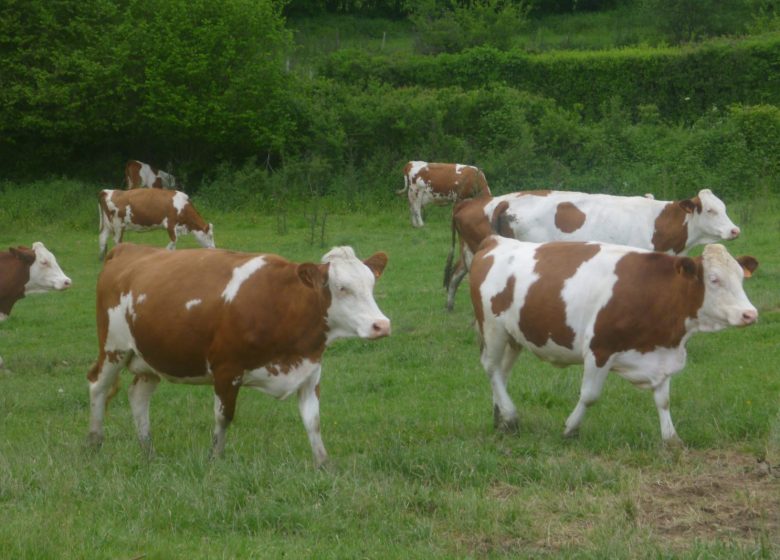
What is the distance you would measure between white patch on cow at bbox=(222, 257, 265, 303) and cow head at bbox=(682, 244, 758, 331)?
333cm

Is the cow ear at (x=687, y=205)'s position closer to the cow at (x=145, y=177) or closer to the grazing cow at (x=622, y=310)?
the grazing cow at (x=622, y=310)

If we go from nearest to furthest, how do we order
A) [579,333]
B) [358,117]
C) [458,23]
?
[579,333]
[358,117]
[458,23]

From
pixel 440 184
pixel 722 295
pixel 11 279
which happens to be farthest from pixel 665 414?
pixel 440 184

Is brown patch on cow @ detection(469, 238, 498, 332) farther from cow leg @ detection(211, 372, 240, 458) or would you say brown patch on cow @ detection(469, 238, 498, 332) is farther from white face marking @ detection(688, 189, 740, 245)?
white face marking @ detection(688, 189, 740, 245)

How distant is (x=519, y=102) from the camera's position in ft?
107

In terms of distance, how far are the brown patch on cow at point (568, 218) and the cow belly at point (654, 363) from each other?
600 cm

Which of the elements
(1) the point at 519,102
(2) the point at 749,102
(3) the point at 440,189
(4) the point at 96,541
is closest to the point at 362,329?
(4) the point at 96,541

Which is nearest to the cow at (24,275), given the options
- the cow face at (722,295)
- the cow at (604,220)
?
the cow at (604,220)

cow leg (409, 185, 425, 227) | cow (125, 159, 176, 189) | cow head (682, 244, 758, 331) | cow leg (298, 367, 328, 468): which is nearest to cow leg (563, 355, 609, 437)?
cow head (682, 244, 758, 331)

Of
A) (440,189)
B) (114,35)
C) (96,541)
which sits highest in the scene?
(96,541)

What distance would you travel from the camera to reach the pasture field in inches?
223

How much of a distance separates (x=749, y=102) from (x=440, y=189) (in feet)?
46.1

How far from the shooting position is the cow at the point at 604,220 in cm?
1398

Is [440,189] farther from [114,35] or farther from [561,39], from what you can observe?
[561,39]
